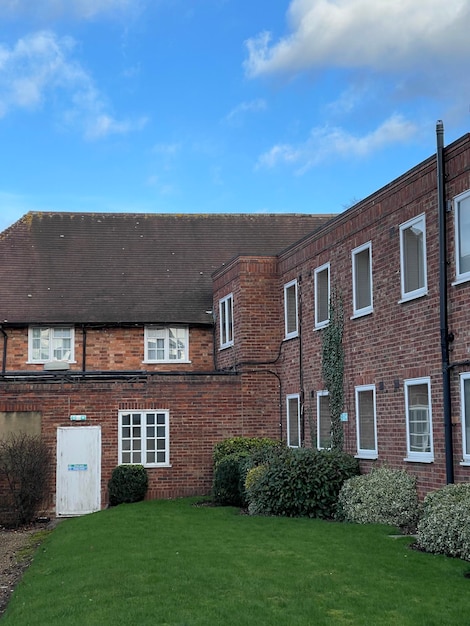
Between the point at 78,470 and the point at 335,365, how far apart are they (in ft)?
25.1

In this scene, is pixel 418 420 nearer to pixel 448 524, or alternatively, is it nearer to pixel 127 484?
pixel 448 524

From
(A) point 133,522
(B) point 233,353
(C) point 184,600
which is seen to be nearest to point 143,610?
(C) point 184,600

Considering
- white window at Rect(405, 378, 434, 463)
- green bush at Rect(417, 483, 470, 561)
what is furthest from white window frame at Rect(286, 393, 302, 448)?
green bush at Rect(417, 483, 470, 561)

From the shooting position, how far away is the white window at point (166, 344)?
87.9ft

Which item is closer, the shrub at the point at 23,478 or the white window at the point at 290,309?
the shrub at the point at 23,478

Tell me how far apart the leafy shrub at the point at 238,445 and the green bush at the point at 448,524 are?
9434mm

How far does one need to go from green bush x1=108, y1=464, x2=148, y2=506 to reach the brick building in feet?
1.27

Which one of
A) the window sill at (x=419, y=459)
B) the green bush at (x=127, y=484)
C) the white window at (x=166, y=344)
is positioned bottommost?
the green bush at (x=127, y=484)

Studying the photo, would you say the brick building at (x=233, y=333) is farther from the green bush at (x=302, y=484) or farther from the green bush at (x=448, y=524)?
the green bush at (x=448, y=524)

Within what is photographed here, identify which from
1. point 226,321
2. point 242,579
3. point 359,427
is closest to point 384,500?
point 359,427

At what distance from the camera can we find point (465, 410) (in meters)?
13.9

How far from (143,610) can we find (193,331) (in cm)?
1824

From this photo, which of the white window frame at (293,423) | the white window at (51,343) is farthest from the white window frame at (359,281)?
the white window at (51,343)

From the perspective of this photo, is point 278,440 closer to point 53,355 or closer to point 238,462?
point 238,462
